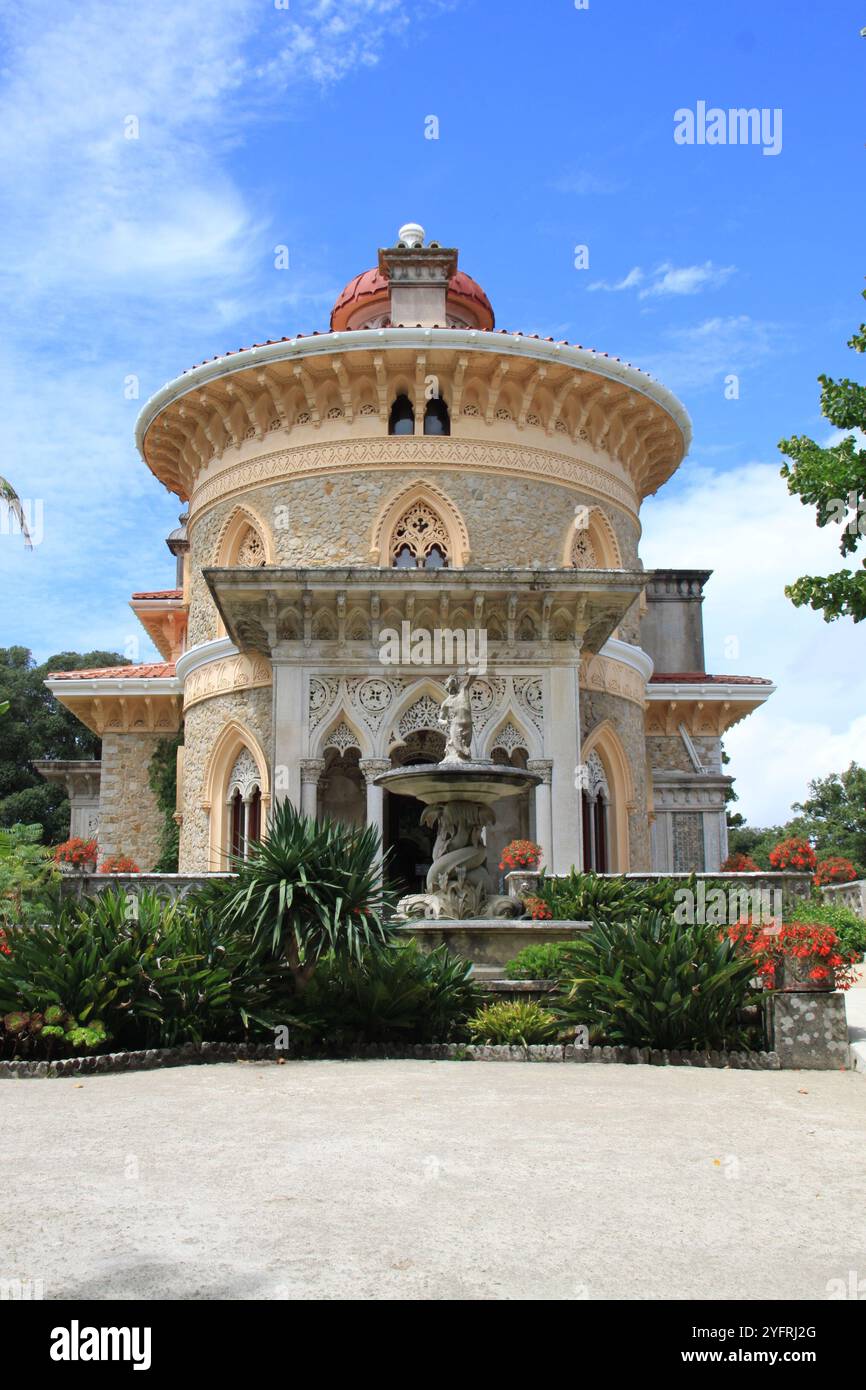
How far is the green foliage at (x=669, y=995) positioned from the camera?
29.7 ft

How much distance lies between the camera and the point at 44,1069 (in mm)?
8516

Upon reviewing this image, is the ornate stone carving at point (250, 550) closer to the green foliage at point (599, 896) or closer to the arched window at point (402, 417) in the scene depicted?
the arched window at point (402, 417)

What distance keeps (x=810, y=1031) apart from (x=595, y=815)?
41.8 feet

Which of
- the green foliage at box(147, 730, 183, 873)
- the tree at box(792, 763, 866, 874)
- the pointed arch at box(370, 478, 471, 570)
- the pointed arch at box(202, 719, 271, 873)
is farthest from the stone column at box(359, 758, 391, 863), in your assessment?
the tree at box(792, 763, 866, 874)

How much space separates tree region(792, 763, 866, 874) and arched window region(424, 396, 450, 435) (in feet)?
150

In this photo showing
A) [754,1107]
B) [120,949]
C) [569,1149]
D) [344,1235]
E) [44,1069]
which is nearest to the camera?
[344,1235]

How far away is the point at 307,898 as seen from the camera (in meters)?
9.93

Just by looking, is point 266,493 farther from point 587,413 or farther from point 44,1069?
point 44,1069

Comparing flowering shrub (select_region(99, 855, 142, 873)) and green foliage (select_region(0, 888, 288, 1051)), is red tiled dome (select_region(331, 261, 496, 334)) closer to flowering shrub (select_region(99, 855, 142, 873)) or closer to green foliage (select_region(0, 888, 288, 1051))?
flowering shrub (select_region(99, 855, 142, 873))

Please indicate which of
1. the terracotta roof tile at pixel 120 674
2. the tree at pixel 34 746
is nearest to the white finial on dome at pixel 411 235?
the terracotta roof tile at pixel 120 674

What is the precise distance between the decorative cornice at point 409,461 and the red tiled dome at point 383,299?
202 inches
